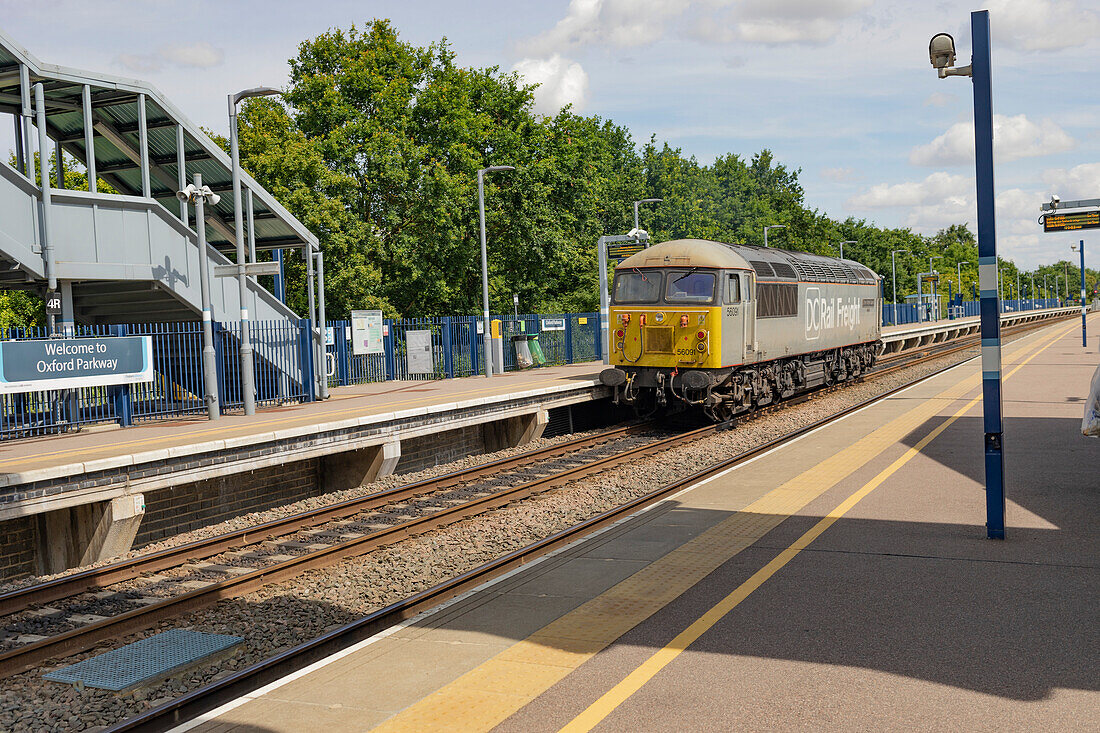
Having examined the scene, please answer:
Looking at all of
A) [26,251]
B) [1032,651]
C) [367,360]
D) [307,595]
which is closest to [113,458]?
[307,595]

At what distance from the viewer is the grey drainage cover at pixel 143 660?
20.8ft

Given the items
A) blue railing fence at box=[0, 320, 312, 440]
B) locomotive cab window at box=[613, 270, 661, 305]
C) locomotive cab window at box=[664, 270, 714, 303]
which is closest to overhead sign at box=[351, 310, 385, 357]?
blue railing fence at box=[0, 320, 312, 440]

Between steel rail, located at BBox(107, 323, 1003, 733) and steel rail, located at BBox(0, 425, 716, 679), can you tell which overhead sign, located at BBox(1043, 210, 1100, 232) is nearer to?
steel rail, located at BBox(0, 425, 716, 679)

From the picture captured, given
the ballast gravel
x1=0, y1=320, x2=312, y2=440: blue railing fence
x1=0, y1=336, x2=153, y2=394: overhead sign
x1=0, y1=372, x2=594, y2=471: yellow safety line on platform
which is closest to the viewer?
the ballast gravel

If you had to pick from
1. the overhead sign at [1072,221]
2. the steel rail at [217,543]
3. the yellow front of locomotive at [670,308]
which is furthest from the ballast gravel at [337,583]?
the overhead sign at [1072,221]

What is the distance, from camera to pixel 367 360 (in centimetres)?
2888

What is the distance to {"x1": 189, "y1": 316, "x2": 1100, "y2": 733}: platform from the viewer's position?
4945 millimetres

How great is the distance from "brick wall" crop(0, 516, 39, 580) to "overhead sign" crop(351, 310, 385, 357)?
16.7m

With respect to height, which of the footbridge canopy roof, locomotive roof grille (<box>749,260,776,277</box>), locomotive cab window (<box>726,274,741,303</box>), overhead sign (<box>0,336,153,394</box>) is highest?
the footbridge canopy roof

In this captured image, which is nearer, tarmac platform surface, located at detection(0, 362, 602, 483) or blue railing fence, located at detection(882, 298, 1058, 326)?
tarmac platform surface, located at detection(0, 362, 602, 483)

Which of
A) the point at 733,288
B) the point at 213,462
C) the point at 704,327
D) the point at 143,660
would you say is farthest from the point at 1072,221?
the point at 143,660

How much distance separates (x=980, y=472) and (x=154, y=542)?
10323 millimetres

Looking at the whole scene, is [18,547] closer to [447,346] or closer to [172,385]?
[172,385]

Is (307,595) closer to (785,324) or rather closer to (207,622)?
(207,622)
